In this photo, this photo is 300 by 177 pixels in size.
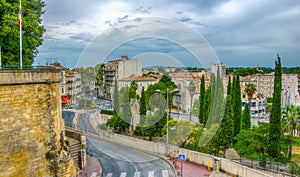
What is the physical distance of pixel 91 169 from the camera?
1691cm

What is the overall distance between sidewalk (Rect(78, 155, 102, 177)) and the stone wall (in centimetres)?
246

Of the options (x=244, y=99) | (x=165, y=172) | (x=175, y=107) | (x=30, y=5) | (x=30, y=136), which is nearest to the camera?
(x=30, y=136)

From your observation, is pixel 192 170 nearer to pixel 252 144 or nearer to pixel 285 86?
pixel 252 144

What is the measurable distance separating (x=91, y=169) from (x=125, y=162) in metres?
2.55

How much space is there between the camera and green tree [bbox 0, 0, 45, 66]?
1430 centimetres

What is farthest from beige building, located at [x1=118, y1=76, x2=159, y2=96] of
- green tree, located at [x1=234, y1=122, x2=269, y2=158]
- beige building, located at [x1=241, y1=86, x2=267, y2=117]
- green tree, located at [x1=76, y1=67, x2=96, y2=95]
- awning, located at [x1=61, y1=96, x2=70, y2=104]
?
beige building, located at [x1=241, y1=86, x2=267, y2=117]

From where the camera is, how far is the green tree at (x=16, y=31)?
14305 millimetres

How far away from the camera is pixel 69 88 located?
5450 cm

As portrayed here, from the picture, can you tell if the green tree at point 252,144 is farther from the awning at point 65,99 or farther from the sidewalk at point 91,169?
the awning at point 65,99

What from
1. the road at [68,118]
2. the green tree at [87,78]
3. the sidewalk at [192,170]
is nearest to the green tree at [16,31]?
the green tree at [87,78]

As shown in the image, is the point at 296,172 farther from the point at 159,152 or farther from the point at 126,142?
the point at 126,142

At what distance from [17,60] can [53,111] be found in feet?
20.5

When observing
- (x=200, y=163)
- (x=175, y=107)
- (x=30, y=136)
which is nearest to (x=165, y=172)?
(x=200, y=163)

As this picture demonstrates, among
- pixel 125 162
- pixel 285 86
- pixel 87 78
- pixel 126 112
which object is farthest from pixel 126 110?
pixel 285 86
